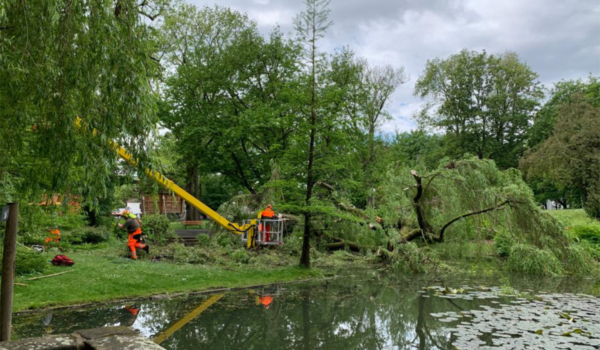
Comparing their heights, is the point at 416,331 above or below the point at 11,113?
below

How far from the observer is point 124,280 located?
9789mm

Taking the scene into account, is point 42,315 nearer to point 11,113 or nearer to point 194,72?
point 11,113

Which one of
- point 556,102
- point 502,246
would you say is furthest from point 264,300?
point 556,102

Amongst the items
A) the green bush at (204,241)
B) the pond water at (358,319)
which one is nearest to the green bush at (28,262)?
the pond water at (358,319)

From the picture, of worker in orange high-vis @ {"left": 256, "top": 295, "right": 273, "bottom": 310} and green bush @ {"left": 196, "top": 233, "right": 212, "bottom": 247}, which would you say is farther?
green bush @ {"left": 196, "top": 233, "right": 212, "bottom": 247}

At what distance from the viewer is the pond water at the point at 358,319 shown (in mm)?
6484

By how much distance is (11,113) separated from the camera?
490 centimetres

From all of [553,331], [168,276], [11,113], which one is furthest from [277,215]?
[11,113]

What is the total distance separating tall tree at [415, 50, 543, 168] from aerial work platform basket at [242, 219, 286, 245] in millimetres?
21765

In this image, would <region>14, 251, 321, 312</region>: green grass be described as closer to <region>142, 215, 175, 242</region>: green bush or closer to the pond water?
the pond water

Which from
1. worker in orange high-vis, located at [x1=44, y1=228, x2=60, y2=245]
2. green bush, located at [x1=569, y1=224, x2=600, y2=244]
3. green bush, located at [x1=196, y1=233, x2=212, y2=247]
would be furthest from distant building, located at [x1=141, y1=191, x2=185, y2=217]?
green bush, located at [x1=569, y1=224, x2=600, y2=244]

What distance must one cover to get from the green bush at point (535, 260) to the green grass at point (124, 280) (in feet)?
19.0

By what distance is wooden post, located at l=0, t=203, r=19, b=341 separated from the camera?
446 cm

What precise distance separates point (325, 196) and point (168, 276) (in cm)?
561
